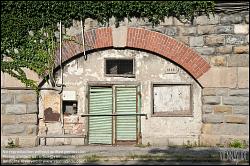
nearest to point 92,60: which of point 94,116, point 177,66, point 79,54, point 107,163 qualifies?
point 79,54

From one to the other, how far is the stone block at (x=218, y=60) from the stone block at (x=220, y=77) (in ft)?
0.30

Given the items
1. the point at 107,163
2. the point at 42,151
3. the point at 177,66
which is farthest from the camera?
the point at 177,66

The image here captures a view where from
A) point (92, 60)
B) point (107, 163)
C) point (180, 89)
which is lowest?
point (107, 163)

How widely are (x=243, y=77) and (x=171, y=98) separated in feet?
5.29

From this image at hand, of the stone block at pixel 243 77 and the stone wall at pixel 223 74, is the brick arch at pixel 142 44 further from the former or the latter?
the stone block at pixel 243 77

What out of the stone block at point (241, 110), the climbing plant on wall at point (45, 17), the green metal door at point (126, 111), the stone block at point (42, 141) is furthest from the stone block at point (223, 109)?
the stone block at point (42, 141)

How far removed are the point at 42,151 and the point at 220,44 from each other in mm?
4414

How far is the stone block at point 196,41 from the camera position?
383 inches

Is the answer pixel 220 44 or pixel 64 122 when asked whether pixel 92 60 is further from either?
pixel 220 44

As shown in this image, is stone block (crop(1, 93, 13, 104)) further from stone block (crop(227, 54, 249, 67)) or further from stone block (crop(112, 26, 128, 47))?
stone block (crop(227, 54, 249, 67))

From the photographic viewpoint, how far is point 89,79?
998 cm

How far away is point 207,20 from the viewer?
382 inches

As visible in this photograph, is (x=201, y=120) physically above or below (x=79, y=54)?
Result: below

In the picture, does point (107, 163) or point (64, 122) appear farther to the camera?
point (64, 122)
